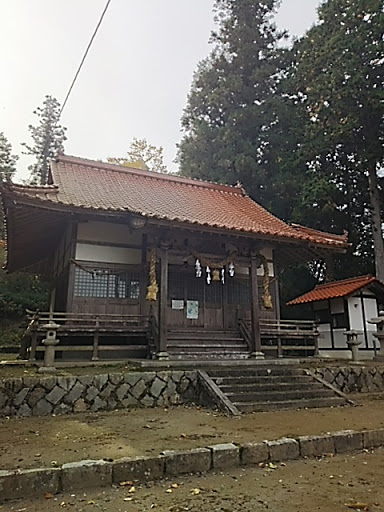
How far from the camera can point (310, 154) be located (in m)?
20.7

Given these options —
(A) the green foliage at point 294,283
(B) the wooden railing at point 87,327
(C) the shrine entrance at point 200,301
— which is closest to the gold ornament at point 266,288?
(C) the shrine entrance at point 200,301

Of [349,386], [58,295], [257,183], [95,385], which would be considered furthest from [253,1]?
[95,385]

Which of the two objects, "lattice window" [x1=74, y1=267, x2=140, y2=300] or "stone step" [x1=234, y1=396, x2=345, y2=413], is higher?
"lattice window" [x1=74, y1=267, x2=140, y2=300]

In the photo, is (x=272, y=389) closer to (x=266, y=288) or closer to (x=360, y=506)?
(x=266, y=288)

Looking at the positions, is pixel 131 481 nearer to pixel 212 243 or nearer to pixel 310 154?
pixel 212 243

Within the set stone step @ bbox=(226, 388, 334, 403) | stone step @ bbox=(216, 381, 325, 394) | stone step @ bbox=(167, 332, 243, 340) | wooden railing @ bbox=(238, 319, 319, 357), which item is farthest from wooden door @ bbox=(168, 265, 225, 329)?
stone step @ bbox=(226, 388, 334, 403)

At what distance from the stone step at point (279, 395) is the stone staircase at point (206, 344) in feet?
7.59

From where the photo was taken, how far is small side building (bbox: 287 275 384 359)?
15570mm

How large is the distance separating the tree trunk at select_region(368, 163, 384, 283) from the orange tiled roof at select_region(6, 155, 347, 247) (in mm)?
6526

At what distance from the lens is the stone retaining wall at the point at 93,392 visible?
20.9ft

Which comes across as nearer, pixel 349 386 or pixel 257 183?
pixel 349 386

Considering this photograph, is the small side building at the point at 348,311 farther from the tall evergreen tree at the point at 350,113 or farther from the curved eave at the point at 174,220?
the curved eave at the point at 174,220

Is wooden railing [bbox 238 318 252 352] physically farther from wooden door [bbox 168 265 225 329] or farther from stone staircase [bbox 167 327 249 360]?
wooden door [bbox 168 265 225 329]

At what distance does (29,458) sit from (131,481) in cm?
108
